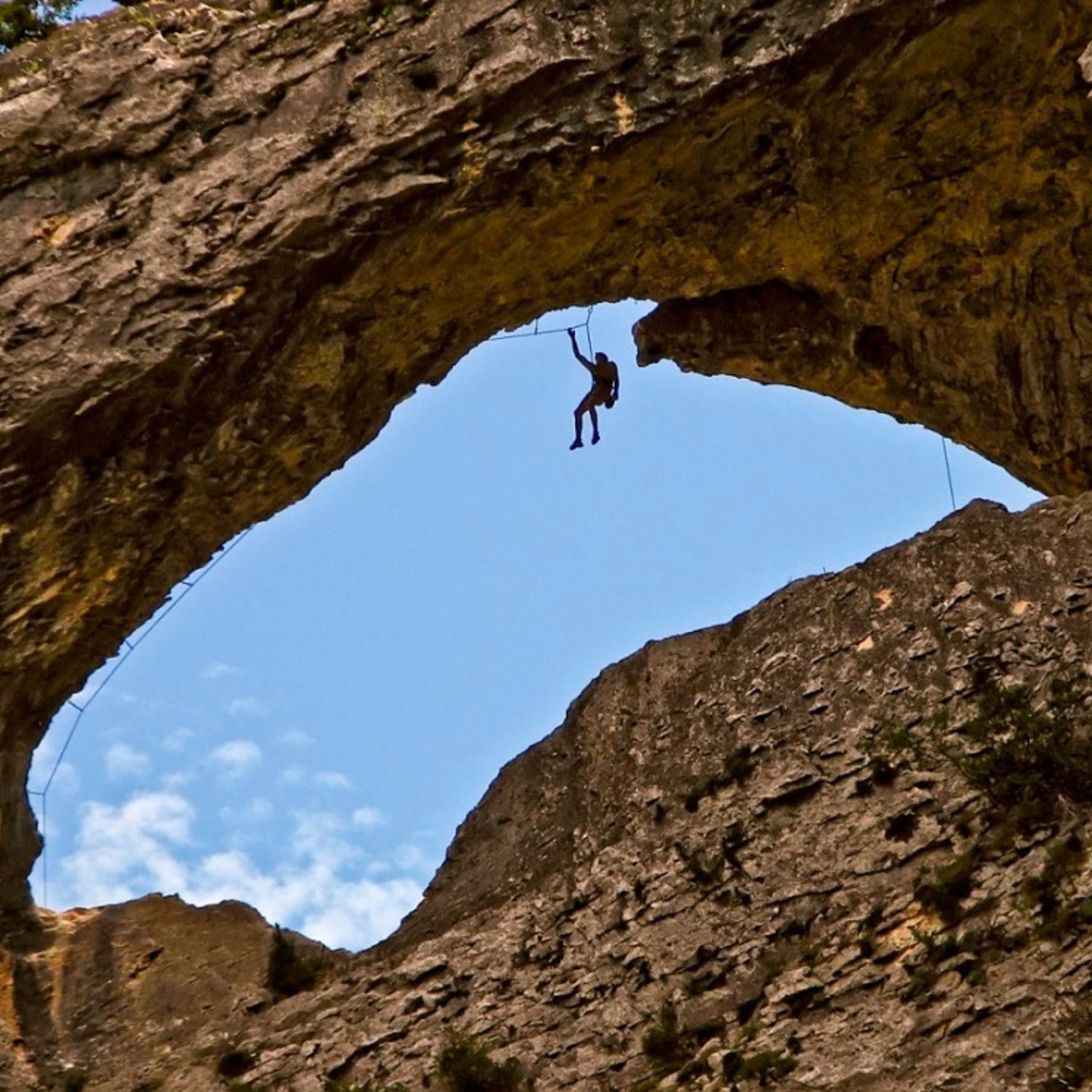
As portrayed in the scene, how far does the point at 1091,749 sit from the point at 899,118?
7177mm

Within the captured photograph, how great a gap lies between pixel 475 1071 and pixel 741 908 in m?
2.91

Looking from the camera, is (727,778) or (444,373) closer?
(727,778)

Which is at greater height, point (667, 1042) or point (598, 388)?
A: point (598, 388)

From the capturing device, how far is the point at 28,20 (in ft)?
70.5

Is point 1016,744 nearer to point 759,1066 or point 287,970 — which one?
point 759,1066

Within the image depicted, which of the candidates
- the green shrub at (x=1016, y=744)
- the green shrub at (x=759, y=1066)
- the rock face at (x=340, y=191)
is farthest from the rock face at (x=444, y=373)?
the green shrub at (x=759, y=1066)

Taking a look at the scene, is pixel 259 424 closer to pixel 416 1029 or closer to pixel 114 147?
pixel 114 147

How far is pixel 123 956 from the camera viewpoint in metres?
21.3

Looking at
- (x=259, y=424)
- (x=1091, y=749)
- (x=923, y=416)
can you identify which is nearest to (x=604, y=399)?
(x=923, y=416)

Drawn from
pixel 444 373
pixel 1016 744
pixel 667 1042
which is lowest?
pixel 667 1042

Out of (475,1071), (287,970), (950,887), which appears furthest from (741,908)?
(287,970)

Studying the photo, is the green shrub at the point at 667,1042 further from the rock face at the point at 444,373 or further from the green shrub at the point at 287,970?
the green shrub at the point at 287,970

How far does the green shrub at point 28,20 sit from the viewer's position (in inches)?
844

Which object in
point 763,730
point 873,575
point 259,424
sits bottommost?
point 763,730
